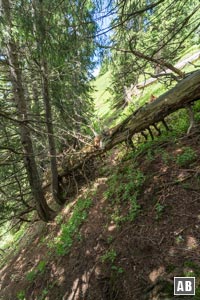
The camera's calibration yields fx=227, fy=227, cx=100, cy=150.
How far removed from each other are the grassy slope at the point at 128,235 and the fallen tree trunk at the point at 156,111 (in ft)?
1.59

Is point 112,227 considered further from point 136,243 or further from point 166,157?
point 166,157

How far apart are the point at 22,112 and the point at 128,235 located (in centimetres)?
317

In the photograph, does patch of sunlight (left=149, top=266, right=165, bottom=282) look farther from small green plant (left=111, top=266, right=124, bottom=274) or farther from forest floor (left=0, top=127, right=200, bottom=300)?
small green plant (left=111, top=266, right=124, bottom=274)

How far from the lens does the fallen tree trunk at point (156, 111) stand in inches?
148

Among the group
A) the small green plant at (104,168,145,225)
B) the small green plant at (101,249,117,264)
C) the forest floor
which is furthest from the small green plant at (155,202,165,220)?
the small green plant at (101,249,117,264)

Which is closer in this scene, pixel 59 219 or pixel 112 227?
pixel 112 227

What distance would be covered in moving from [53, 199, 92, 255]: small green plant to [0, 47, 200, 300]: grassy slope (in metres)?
0.02

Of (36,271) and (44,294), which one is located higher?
(36,271)

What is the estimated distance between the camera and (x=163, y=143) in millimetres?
4453

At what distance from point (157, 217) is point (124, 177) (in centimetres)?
153

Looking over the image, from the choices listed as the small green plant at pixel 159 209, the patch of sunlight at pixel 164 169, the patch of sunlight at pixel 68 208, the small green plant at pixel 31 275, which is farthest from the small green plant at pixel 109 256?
the patch of sunlight at pixel 68 208

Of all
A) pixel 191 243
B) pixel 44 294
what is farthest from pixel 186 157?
pixel 44 294

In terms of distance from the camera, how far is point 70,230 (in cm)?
475

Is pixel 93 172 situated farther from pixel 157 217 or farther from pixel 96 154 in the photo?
pixel 157 217
